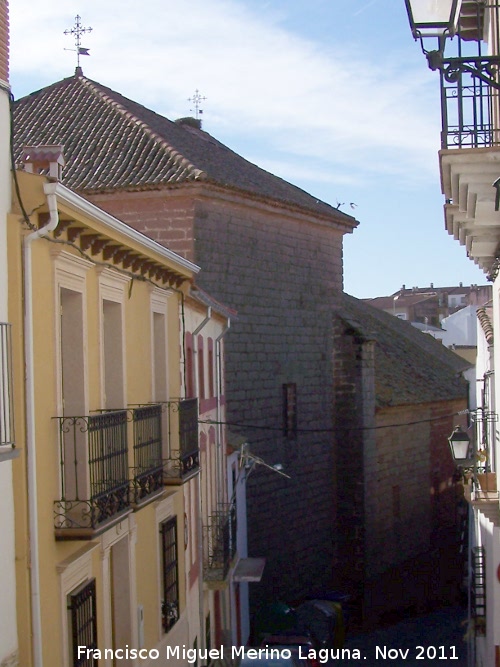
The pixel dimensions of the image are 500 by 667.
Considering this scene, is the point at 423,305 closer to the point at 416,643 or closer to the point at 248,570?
the point at 416,643

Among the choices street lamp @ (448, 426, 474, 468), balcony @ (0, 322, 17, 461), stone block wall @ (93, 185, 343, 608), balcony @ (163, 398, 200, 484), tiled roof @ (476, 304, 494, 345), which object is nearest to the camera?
balcony @ (0, 322, 17, 461)

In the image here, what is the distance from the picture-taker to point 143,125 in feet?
71.6

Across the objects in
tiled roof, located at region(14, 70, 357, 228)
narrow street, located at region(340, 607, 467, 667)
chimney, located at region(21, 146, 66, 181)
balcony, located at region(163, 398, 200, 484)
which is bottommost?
narrow street, located at region(340, 607, 467, 667)

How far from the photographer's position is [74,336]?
8.84m

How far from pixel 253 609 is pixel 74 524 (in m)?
14.4

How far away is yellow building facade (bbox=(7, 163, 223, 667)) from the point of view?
7.39 meters

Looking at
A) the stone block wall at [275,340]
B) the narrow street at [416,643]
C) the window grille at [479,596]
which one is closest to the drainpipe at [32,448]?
the window grille at [479,596]

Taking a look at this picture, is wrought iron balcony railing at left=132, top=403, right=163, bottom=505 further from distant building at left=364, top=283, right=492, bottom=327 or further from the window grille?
distant building at left=364, top=283, right=492, bottom=327

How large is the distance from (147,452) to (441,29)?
5.83 meters

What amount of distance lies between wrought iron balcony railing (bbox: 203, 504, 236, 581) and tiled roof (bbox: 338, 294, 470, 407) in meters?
9.84

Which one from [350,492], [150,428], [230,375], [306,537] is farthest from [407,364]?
[150,428]

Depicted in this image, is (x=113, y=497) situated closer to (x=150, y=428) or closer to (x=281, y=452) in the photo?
(x=150, y=428)

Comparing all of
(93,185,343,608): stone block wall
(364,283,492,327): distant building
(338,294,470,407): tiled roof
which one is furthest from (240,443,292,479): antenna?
(364,283,492,327): distant building

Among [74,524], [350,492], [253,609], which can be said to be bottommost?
[253,609]
